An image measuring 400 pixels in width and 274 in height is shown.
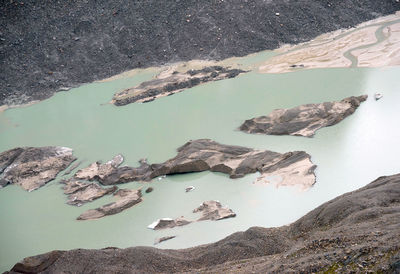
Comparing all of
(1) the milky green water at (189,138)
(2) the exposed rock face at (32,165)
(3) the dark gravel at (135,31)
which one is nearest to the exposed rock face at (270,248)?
(1) the milky green water at (189,138)

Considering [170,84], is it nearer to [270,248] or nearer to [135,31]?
[135,31]

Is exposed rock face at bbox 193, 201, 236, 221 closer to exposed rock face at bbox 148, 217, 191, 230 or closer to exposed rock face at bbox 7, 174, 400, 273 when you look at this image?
exposed rock face at bbox 148, 217, 191, 230

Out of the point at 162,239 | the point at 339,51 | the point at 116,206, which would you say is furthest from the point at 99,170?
the point at 339,51

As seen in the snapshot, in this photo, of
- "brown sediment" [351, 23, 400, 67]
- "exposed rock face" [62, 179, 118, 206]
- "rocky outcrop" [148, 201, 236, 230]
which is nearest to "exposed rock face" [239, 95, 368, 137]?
"brown sediment" [351, 23, 400, 67]

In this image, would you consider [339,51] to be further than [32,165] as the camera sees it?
Yes

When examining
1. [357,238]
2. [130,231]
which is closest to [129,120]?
[130,231]

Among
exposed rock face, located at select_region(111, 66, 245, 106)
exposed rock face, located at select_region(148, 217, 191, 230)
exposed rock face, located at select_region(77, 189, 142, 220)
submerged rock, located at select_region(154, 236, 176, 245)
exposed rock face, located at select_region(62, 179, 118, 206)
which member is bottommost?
submerged rock, located at select_region(154, 236, 176, 245)
